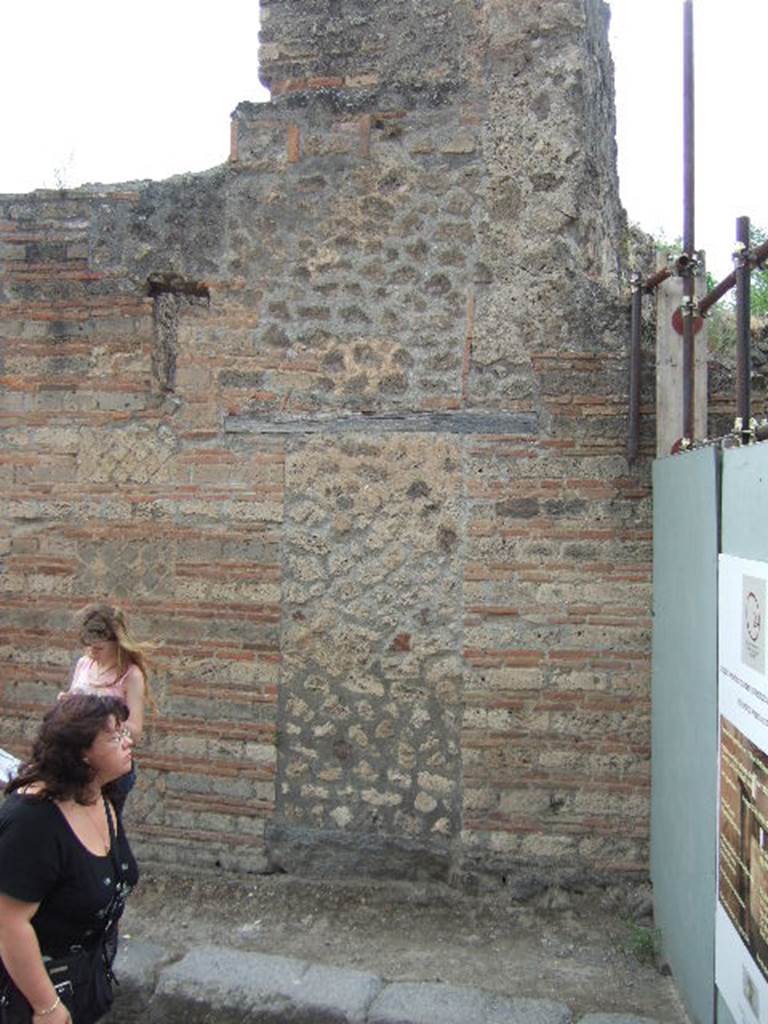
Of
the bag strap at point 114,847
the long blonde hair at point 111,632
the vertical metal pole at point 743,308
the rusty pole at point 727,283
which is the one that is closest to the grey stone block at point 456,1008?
the bag strap at point 114,847

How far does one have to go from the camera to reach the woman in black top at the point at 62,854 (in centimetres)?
262

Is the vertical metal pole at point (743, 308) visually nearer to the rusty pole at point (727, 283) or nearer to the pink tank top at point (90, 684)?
Result: the rusty pole at point (727, 283)

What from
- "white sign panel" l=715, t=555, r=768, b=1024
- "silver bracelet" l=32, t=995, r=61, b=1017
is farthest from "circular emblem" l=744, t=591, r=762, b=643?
"silver bracelet" l=32, t=995, r=61, b=1017

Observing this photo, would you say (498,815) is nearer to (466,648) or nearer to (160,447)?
(466,648)

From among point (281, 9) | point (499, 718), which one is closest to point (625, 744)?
point (499, 718)

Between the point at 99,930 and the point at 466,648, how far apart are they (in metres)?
2.57

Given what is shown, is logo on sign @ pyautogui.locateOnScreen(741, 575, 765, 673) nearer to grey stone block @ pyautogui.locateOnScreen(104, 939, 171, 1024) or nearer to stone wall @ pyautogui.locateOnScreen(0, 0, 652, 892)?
stone wall @ pyautogui.locateOnScreen(0, 0, 652, 892)

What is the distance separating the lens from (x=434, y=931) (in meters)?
4.87

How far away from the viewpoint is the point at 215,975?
423 centimetres

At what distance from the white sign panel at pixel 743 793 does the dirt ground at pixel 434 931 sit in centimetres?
122

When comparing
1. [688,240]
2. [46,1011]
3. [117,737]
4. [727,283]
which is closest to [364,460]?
[688,240]

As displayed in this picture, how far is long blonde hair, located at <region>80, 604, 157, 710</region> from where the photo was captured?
461 centimetres

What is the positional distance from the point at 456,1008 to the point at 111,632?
215cm

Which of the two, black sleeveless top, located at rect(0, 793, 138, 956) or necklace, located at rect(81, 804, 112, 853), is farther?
necklace, located at rect(81, 804, 112, 853)
